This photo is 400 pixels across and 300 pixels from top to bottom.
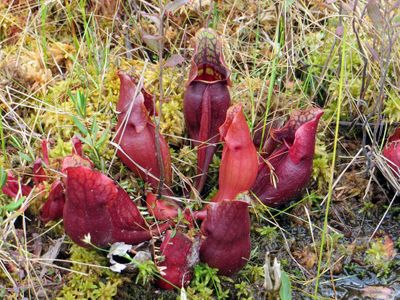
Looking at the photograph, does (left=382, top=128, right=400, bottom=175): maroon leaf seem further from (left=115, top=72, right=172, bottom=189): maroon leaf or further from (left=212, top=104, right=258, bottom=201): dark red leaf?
(left=115, top=72, right=172, bottom=189): maroon leaf

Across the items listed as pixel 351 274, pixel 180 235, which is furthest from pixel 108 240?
pixel 351 274

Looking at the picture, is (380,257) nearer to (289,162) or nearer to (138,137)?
(289,162)

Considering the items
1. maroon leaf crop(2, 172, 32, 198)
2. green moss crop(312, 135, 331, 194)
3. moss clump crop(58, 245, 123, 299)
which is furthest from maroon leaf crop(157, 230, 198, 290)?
green moss crop(312, 135, 331, 194)

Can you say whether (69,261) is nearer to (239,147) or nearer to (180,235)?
(180,235)

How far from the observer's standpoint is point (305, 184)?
2.22 metres

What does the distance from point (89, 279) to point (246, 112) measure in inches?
40.4

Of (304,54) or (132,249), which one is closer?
(132,249)

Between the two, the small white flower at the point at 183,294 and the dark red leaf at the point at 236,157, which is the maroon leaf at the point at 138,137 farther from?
the small white flower at the point at 183,294

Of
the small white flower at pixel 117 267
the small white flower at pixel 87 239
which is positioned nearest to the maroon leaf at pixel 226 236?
the small white flower at pixel 117 267

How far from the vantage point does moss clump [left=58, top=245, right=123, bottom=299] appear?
2004mm

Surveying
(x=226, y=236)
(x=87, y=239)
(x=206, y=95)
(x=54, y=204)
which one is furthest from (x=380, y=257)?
(x=54, y=204)

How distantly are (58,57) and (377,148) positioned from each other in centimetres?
156

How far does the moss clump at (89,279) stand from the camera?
200 centimetres

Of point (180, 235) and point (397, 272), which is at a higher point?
point (180, 235)
